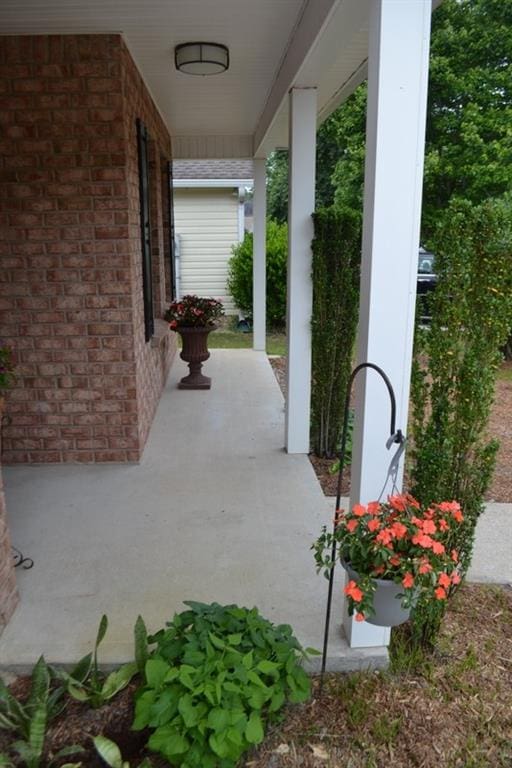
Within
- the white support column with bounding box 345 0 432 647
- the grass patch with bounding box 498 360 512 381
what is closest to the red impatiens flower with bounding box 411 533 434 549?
the white support column with bounding box 345 0 432 647

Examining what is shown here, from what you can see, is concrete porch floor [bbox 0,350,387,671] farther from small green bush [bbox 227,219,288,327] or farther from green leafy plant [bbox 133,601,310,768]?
small green bush [bbox 227,219,288,327]

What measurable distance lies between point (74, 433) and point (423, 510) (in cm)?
281

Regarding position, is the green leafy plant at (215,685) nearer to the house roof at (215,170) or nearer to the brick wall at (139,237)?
the brick wall at (139,237)

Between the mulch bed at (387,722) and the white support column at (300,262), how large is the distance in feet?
7.37

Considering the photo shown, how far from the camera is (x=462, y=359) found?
2.31 metres

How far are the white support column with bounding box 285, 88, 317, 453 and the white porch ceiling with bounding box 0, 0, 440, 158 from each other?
0.72 ft

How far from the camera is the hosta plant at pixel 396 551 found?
6.05 feet

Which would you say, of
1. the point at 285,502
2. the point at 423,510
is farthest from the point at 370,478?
the point at 285,502

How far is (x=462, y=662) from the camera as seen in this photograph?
2.37 metres

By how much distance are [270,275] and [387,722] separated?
9538 millimetres

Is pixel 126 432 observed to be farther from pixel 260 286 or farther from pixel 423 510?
pixel 260 286

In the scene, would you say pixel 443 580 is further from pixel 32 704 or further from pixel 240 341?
pixel 240 341

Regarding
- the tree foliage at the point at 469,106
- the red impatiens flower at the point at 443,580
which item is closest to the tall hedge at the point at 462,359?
the red impatiens flower at the point at 443,580

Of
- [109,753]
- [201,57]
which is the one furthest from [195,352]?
[109,753]
